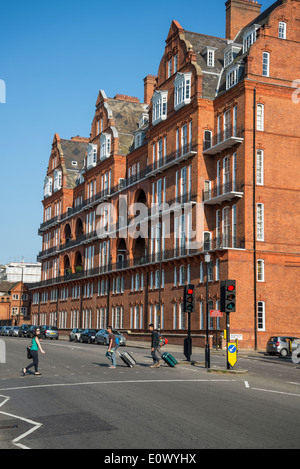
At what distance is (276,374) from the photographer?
23328 millimetres

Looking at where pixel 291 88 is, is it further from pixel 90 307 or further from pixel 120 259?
pixel 90 307

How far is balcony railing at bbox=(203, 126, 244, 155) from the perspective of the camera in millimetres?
44281

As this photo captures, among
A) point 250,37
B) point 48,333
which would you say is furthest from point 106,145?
point 250,37

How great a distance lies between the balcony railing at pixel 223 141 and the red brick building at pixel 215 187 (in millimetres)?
111

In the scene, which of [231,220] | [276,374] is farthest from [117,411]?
[231,220]

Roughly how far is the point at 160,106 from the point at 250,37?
36.2 feet

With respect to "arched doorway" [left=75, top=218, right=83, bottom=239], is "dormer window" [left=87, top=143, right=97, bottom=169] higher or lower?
higher

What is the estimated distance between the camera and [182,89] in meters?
51.2

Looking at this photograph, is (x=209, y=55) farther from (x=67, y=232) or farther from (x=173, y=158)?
(x=67, y=232)

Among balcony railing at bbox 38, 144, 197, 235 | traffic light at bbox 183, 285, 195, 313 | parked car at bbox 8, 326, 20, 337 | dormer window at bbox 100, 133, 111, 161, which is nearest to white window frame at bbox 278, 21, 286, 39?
balcony railing at bbox 38, 144, 197, 235

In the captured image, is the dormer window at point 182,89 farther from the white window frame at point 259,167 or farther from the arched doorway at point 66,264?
the arched doorway at point 66,264

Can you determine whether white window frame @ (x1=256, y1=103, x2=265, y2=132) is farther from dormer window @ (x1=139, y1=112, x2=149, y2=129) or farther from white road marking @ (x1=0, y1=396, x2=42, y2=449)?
white road marking @ (x1=0, y1=396, x2=42, y2=449)

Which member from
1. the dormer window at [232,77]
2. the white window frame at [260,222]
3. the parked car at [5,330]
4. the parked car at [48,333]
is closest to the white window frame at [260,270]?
the white window frame at [260,222]

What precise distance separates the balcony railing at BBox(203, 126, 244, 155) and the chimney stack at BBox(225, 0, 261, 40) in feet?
48.5
